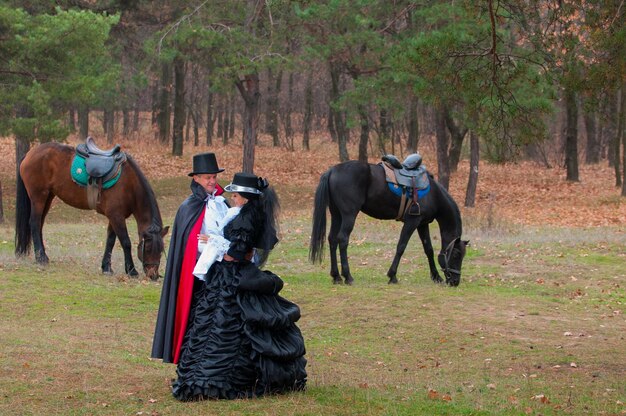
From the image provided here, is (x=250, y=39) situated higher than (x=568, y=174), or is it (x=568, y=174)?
(x=250, y=39)

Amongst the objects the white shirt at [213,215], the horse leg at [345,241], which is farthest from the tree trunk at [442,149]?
the white shirt at [213,215]

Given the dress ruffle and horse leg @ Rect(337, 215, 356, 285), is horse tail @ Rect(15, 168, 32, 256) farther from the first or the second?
the dress ruffle

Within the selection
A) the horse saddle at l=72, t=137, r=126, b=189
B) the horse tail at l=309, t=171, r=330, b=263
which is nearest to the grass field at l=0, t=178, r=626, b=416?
the horse tail at l=309, t=171, r=330, b=263

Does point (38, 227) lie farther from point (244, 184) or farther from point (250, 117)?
point (250, 117)

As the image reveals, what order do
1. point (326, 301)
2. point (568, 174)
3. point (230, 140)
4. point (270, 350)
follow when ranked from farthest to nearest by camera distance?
point (230, 140) < point (568, 174) < point (326, 301) < point (270, 350)

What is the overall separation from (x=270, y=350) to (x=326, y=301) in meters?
5.99

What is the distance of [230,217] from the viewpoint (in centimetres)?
725

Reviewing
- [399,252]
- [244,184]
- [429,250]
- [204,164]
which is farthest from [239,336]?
[429,250]

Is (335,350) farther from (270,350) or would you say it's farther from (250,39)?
(250,39)

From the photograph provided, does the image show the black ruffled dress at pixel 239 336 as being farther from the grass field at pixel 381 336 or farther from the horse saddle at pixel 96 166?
the horse saddle at pixel 96 166

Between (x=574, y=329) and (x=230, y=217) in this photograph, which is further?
(x=574, y=329)

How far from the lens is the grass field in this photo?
7.27 meters

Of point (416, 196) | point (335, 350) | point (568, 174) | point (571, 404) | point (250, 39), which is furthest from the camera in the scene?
point (568, 174)

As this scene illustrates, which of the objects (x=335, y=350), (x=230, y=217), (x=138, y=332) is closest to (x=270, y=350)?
(x=230, y=217)
